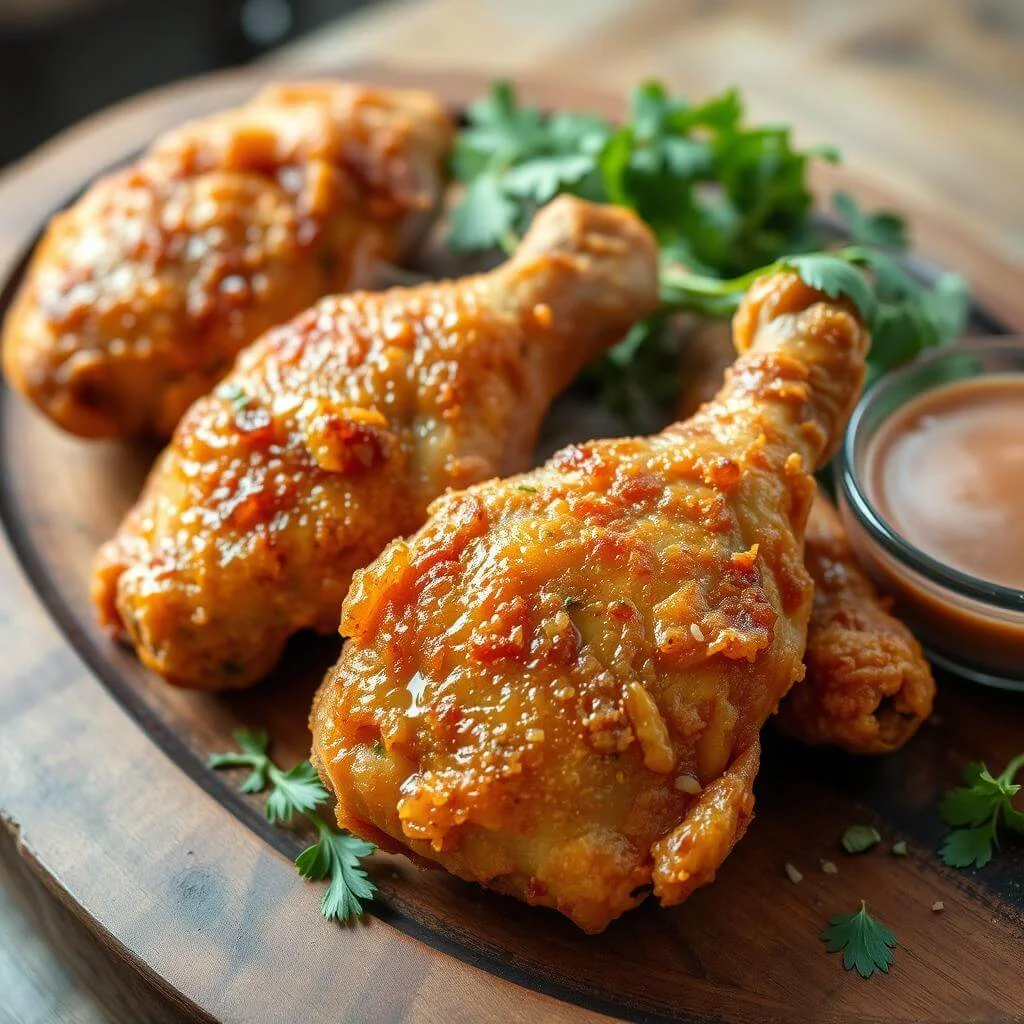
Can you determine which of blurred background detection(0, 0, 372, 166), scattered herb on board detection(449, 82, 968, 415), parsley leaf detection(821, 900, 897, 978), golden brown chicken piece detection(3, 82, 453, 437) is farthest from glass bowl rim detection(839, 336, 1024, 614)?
blurred background detection(0, 0, 372, 166)

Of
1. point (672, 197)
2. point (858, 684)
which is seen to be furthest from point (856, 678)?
point (672, 197)

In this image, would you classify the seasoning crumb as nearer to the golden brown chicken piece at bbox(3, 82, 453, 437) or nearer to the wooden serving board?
the wooden serving board

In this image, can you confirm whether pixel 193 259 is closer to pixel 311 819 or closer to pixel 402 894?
pixel 311 819

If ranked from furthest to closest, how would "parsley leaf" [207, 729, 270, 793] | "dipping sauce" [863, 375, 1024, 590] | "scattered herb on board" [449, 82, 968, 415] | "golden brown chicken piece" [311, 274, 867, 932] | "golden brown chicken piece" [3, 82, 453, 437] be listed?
"scattered herb on board" [449, 82, 968, 415], "golden brown chicken piece" [3, 82, 453, 437], "dipping sauce" [863, 375, 1024, 590], "parsley leaf" [207, 729, 270, 793], "golden brown chicken piece" [311, 274, 867, 932]

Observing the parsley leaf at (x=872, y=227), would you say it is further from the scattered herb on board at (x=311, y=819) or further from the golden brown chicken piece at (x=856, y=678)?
the scattered herb on board at (x=311, y=819)

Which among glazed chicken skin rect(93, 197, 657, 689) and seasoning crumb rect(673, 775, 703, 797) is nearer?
seasoning crumb rect(673, 775, 703, 797)

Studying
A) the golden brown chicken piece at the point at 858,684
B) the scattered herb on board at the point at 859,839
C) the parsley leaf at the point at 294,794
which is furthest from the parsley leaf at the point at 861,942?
the parsley leaf at the point at 294,794
